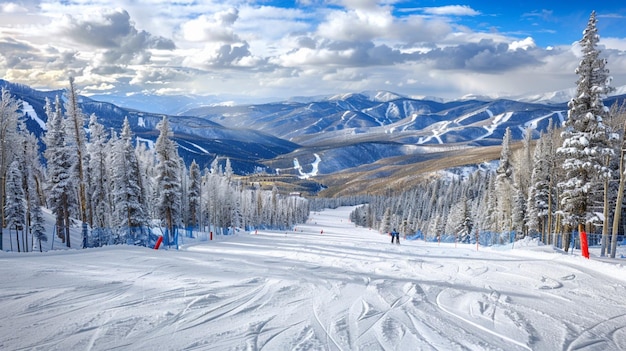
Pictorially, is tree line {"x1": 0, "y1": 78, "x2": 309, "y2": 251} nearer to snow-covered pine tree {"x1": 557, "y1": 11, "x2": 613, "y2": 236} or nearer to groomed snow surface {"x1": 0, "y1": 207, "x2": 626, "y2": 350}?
groomed snow surface {"x1": 0, "y1": 207, "x2": 626, "y2": 350}

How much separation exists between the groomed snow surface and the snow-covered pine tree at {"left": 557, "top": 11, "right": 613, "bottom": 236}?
7814 millimetres

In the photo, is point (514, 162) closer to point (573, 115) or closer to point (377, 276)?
point (573, 115)

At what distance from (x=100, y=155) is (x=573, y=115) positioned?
3995 centimetres

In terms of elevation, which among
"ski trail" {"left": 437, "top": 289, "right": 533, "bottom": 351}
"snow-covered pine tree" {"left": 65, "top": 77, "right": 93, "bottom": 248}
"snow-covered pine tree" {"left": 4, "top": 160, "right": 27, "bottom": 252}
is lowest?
"ski trail" {"left": 437, "top": 289, "right": 533, "bottom": 351}

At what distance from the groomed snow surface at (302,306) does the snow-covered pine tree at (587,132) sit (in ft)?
25.6

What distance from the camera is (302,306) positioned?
1027cm

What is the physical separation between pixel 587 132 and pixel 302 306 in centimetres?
2105

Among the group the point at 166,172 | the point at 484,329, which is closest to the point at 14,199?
the point at 166,172

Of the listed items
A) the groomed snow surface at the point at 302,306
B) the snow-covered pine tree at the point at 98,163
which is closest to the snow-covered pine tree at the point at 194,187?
the snow-covered pine tree at the point at 98,163

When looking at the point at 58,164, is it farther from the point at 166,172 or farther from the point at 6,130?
the point at 166,172

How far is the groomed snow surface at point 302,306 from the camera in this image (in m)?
7.71

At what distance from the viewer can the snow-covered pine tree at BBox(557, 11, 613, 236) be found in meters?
21.8

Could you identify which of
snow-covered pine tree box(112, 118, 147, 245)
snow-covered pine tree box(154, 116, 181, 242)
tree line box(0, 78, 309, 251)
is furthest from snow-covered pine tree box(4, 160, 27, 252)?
snow-covered pine tree box(154, 116, 181, 242)

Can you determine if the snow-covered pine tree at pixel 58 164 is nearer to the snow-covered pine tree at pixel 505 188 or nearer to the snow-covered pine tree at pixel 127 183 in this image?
the snow-covered pine tree at pixel 127 183
